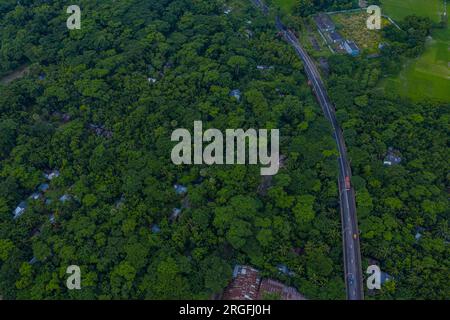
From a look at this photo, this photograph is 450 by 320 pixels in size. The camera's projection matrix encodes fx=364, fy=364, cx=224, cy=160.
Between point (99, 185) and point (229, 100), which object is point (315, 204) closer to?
point (229, 100)

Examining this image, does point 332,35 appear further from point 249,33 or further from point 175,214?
point 175,214

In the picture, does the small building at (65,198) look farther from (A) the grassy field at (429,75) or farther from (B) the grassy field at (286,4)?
(B) the grassy field at (286,4)

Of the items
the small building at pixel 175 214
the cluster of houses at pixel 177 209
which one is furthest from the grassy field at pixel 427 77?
the small building at pixel 175 214

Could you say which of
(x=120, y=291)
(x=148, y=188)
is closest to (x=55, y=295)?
(x=120, y=291)

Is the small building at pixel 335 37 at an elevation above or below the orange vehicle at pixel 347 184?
above

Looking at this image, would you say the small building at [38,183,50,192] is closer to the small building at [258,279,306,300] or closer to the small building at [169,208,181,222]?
the small building at [169,208,181,222]

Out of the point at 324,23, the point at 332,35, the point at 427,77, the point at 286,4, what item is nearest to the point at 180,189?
the point at 332,35

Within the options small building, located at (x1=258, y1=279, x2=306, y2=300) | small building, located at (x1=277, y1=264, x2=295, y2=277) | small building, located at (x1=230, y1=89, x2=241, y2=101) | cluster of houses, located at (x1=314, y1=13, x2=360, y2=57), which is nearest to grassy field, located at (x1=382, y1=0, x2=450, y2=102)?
cluster of houses, located at (x1=314, y1=13, x2=360, y2=57)
